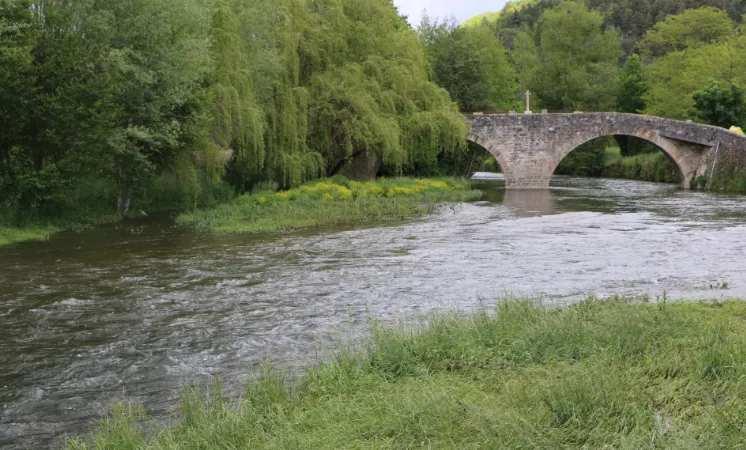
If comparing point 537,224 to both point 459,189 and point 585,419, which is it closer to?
point 459,189

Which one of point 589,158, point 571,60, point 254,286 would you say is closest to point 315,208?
point 254,286

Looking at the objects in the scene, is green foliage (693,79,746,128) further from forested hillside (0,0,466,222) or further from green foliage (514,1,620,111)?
forested hillside (0,0,466,222)

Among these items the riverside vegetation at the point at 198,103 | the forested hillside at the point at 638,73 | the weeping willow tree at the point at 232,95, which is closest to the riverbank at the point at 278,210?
the riverside vegetation at the point at 198,103

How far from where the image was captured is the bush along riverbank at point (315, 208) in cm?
2067

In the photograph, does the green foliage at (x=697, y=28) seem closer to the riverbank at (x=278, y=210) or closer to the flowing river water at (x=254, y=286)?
the riverbank at (x=278, y=210)

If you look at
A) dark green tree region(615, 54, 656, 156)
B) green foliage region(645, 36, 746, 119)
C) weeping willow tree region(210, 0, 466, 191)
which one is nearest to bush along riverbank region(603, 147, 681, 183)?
dark green tree region(615, 54, 656, 156)

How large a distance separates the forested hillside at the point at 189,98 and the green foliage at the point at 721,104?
1816cm

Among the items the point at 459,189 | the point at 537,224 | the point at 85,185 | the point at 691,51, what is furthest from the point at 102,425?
the point at 691,51

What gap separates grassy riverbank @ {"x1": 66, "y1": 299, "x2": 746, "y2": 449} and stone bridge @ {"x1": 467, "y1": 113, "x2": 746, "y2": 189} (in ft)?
102

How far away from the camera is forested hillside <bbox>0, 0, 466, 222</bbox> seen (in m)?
18.4

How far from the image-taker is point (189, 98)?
20625 mm

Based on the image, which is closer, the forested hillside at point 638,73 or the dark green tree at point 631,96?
the forested hillside at point 638,73

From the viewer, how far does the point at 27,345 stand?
8.52m

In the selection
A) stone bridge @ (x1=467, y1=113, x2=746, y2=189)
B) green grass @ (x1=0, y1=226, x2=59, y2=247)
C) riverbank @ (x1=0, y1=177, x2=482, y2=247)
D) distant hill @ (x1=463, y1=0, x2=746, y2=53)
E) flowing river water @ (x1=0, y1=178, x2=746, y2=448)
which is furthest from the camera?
distant hill @ (x1=463, y1=0, x2=746, y2=53)
